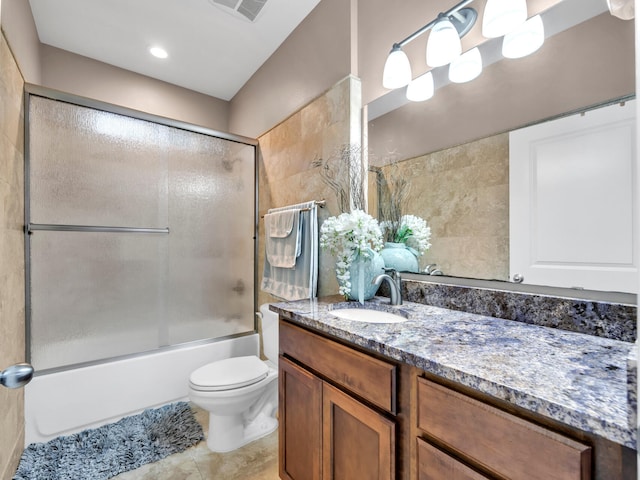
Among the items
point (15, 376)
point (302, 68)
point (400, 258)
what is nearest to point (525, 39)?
point (400, 258)

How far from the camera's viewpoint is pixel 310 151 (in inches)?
73.5

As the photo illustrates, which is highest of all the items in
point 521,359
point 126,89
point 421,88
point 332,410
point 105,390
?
point 126,89

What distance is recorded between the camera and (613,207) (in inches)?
32.6

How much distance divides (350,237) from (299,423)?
0.75 m

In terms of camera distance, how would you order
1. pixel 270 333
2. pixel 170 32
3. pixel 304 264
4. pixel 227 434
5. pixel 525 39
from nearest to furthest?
pixel 525 39
pixel 227 434
pixel 304 264
pixel 270 333
pixel 170 32

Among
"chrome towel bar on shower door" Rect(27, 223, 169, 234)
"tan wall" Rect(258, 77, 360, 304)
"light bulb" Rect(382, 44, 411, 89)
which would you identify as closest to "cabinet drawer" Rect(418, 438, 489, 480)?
"tan wall" Rect(258, 77, 360, 304)

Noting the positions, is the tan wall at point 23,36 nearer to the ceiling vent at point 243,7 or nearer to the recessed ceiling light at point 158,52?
the recessed ceiling light at point 158,52

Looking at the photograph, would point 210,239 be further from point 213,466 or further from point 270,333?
point 213,466

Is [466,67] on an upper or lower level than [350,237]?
upper

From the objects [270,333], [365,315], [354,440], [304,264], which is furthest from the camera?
[270,333]

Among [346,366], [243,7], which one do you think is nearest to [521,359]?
[346,366]

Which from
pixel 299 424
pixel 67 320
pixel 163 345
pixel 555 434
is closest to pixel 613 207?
pixel 555 434

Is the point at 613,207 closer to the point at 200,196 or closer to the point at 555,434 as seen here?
the point at 555,434

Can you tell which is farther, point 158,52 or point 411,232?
point 158,52
